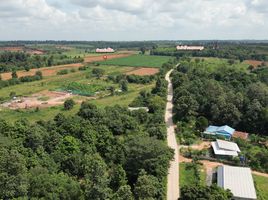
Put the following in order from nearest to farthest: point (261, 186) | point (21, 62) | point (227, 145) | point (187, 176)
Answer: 1. point (261, 186)
2. point (187, 176)
3. point (227, 145)
4. point (21, 62)

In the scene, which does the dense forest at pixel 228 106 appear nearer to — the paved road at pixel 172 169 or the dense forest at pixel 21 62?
the paved road at pixel 172 169

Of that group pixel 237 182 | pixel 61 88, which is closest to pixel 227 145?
pixel 237 182

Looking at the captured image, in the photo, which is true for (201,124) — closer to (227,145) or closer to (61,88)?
(227,145)

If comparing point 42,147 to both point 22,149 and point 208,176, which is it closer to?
point 22,149

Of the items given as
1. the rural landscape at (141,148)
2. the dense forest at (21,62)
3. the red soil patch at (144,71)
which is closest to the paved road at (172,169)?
the rural landscape at (141,148)

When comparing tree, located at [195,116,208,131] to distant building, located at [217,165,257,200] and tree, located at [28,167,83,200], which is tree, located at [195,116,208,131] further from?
tree, located at [28,167,83,200]

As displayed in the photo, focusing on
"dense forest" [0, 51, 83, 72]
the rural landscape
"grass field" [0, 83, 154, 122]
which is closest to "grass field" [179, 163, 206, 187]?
the rural landscape
